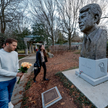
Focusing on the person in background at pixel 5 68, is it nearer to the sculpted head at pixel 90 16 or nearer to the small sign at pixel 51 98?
the small sign at pixel 51 98

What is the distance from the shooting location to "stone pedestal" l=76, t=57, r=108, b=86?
2277 millimetres

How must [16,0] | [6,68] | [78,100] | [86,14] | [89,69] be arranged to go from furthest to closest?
[16,0]
[89,69]
[86,14]
[78,100]
[6,68]

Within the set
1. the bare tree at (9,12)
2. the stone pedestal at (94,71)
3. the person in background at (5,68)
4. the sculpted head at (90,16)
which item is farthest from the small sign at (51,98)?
the bare tree at (9,12)

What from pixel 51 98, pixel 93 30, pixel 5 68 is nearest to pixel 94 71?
pixel 93 30

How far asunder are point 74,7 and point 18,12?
31.8 feet

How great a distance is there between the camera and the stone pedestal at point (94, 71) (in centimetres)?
228

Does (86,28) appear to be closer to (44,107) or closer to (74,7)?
(44,107)

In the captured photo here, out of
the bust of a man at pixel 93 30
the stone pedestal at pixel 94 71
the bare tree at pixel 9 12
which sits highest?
the bare tree at pixel 9 12

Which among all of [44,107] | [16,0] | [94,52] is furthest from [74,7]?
[44,107]

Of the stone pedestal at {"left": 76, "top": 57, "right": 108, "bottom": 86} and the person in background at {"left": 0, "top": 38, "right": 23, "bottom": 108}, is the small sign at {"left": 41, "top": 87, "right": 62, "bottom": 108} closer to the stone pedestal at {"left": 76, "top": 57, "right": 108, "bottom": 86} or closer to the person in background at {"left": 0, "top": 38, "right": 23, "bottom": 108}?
the person in background at {"left": 0, "top": 38, "right": 23, "bottom": 108}

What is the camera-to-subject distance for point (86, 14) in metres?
2.30

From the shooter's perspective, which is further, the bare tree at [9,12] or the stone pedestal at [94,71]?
the bare tree at [9,12]

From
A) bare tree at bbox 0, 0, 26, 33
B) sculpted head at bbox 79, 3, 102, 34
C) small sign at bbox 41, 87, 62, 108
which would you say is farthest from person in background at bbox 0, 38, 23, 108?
bare tree at bbox 0, 0, 26, 33

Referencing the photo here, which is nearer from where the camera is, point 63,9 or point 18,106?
point 18,106
